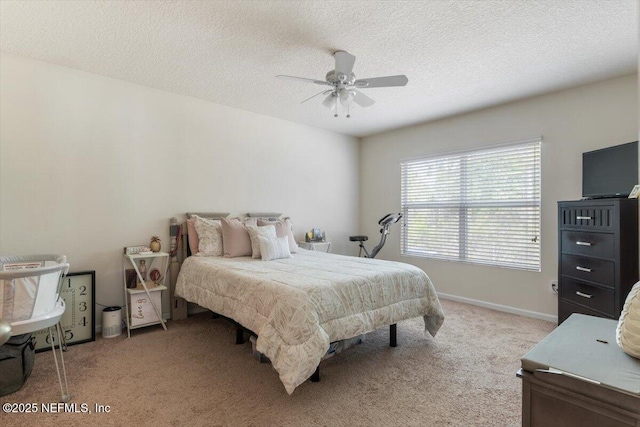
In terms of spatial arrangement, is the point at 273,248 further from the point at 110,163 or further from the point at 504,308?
the point at 504,308

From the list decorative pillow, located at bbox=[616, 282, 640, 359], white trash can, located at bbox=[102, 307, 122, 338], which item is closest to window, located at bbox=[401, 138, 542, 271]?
decorative pillow, located at bbox=[616, 282, 640, 359]

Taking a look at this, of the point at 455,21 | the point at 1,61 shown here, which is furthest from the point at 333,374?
the point at 1,61

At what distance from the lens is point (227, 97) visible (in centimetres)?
370

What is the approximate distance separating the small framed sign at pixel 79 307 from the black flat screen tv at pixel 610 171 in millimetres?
4829

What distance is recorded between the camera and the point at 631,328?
3.74 feet

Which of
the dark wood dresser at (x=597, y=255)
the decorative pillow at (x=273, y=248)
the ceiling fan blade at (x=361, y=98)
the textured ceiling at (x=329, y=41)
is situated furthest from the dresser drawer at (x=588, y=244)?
the decorative pillow at (x=273, y=248)

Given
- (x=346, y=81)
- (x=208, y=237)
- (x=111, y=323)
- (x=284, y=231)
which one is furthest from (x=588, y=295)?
(x=111, y=323)

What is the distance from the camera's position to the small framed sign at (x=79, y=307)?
2.79m

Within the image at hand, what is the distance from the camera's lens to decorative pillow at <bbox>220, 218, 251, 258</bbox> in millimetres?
3404

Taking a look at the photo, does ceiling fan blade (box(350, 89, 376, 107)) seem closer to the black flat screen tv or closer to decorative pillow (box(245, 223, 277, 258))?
decorative pillow (box(245, 223, 277, 258))

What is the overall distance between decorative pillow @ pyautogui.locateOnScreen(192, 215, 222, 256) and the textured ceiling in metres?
1.53

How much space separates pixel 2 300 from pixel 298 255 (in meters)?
2.44

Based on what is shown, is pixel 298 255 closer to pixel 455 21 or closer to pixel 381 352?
pixel 381 352

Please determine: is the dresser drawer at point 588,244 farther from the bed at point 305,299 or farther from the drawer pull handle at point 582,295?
the bed at point 305,299
